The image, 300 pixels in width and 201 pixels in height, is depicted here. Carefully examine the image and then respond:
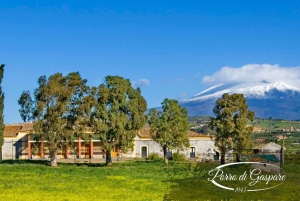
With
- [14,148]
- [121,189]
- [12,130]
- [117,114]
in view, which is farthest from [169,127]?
[121,189]

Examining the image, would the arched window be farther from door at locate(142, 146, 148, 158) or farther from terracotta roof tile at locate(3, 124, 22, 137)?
terracotta roof tile at locate(3, 124, 22, 137)

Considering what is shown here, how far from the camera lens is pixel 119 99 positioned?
193 ft

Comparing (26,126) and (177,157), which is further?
(26,126)

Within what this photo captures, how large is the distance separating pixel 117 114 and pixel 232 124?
1183cm

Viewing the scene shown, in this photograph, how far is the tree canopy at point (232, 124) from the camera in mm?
56562

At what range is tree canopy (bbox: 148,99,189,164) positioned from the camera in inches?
2426

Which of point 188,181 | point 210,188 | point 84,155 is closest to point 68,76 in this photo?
point 84,155

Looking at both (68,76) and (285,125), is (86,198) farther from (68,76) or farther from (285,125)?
(285,125)

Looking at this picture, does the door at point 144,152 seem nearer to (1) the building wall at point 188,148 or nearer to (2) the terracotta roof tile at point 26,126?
(1) the building wall at point 188,148

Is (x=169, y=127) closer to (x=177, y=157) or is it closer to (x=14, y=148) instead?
(x=177, y=157)

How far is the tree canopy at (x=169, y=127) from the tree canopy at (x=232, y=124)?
4814 millimetres

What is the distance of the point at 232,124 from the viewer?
5688 cm

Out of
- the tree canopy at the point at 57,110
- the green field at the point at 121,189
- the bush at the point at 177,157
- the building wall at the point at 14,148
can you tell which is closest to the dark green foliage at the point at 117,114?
the tree canopy at the point at 57,110

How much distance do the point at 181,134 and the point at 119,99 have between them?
28.3ft
